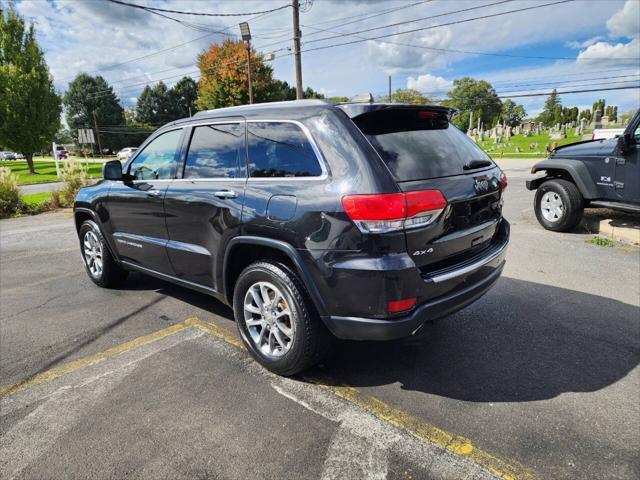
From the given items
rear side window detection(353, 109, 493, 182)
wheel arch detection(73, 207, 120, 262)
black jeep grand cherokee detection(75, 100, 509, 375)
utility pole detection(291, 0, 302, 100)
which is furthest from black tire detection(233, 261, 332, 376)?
utility pole detection(291, 0, 302, 100)

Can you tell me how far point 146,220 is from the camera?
3967mm

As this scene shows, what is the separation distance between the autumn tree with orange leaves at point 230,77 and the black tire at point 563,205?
125ft

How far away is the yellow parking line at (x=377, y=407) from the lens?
213cm

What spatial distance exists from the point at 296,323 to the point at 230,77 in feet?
147

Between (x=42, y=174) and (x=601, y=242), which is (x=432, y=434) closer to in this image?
(x=601, y=242)

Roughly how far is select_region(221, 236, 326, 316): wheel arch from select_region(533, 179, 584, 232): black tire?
6.06 meters

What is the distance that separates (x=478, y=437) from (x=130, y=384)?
229 centimetres

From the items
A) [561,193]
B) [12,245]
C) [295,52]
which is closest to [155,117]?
[295,52]

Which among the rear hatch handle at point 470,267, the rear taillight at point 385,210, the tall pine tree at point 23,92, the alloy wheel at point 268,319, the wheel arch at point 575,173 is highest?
the tall pine tree at point 23,92

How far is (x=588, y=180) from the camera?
6797 millimetres

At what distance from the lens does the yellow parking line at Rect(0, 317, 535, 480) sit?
213cm

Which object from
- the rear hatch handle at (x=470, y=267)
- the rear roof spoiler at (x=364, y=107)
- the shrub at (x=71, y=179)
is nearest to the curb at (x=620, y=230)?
the rear hatch handle at (x=470, y=267)

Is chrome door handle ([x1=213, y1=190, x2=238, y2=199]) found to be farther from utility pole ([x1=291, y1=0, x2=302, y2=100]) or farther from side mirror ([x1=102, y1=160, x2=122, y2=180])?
utility pole ([x1=291, y1=0, x2=302, y2=100])

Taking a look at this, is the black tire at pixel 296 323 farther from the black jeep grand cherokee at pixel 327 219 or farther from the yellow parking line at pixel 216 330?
the yellow parking line at pixel 216 330
